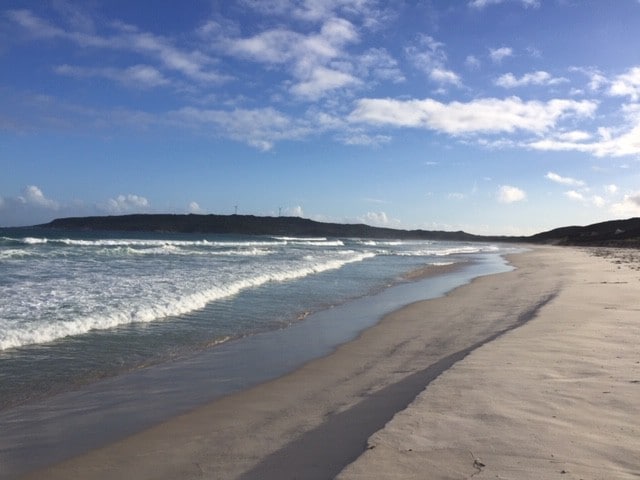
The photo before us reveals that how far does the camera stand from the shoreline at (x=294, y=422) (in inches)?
149

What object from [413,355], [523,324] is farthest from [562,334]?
[413,355]

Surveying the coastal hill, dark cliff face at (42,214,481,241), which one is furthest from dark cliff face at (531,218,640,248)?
dark cliff face at (42,214,481,241)

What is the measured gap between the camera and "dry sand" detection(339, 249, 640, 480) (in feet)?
11.1

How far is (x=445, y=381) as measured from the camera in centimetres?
543

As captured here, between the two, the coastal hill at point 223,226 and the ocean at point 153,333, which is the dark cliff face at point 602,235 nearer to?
the coastal hill at point 223,226

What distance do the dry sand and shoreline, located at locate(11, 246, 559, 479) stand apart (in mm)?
342

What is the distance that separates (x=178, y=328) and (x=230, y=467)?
19.3 feet

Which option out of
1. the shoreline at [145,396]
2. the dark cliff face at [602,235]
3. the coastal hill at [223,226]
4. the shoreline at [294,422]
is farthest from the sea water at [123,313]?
the coastal hill at [223,226]

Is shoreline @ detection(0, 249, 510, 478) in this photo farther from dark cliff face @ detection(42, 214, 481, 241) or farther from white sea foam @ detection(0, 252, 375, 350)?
dark cliff face @ detection(42, 214, 481, 241)

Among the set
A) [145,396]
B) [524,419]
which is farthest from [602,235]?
[145,396]

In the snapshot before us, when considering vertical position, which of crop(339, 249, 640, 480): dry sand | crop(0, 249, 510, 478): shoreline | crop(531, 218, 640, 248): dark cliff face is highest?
crop(531, 218, 640, 248): dark cliff face

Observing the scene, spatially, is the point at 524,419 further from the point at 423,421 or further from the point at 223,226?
the point at 223,226

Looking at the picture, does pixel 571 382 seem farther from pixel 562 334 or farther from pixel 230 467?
pixel 230 467

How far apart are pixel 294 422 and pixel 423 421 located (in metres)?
1.21
